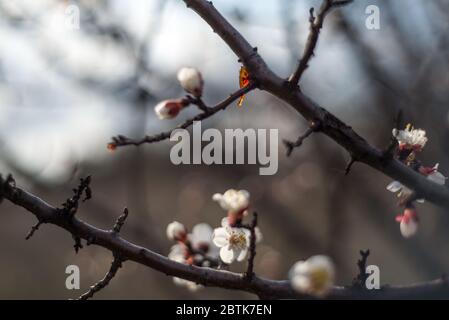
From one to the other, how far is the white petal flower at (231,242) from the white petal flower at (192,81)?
0.54 m

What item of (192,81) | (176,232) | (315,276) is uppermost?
(192,81)

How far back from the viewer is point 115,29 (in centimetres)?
355

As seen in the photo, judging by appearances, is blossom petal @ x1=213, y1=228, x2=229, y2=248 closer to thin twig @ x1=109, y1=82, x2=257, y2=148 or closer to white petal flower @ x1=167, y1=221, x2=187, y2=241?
white petal flower @ x1=167, y1=221, x2=187, y2=241

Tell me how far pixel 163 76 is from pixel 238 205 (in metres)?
2.34

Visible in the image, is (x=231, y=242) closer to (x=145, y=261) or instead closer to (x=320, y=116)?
(x=145, y=261)

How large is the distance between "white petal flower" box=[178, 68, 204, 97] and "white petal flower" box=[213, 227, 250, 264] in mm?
543

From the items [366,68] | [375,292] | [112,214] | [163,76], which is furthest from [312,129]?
[112,214]

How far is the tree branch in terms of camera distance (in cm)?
124

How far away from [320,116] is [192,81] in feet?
1.10

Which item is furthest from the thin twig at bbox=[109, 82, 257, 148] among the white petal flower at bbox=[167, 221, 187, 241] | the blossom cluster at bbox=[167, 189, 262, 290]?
the white petal flower at bbox=[167, 221, 187, 241]

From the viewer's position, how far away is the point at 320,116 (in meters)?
1.24

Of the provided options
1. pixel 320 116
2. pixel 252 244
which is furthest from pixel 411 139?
pixel 252 244
